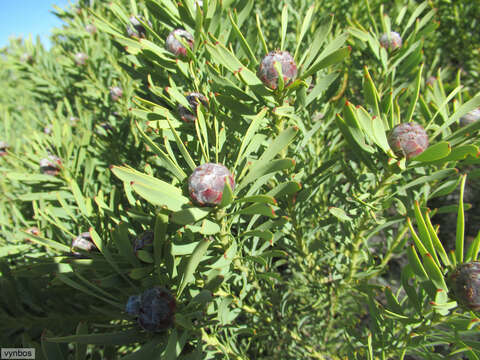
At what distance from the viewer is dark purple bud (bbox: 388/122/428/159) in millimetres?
604

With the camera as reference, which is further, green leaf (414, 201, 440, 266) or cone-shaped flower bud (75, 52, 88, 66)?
cone-shaped flower bud (75, 52, 88, 66)

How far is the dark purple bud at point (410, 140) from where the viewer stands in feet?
1.98

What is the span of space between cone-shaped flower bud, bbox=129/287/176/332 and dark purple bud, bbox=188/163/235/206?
26cm

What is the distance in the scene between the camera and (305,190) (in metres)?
0.88

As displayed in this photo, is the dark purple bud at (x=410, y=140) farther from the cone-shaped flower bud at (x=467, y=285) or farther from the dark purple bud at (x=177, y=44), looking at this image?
the dark purple bud at (x=177, y=44)

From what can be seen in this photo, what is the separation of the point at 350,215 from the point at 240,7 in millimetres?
736

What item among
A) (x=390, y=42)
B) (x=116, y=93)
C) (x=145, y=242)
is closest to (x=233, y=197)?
(x=145, y=242)

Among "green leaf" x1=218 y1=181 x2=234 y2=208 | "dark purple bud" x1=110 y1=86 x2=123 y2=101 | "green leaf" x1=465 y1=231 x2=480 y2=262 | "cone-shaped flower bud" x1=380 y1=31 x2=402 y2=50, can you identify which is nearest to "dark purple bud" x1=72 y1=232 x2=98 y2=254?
"green leaf" x1=218 y1=181 x2=234 y2=208

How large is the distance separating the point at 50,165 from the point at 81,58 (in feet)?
3.25

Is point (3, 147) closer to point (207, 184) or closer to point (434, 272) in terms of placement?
point (207, 184)

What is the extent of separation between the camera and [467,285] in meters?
0.56

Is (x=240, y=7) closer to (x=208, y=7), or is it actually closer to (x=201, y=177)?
(x=208, y=7)

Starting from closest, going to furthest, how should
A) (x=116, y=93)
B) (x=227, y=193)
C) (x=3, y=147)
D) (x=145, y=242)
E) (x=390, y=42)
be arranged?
(x=227, y=193) < (x=145, y=242) < (x=390, y=42) < (x=3, y=147) < (x=116, y=93)

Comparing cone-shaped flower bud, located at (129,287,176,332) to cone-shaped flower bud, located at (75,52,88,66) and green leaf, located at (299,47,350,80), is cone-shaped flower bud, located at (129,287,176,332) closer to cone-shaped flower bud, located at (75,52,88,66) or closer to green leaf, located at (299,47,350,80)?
green leaf, located at (299,47,350,80)
